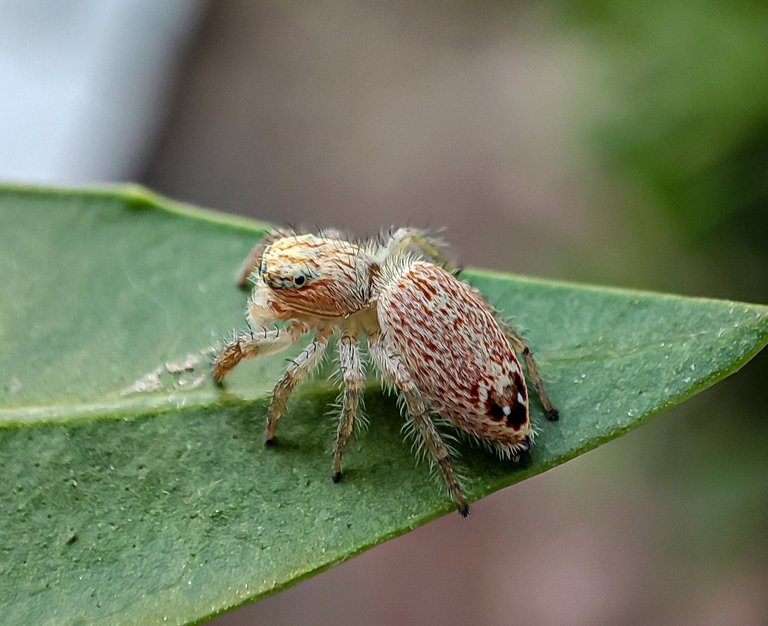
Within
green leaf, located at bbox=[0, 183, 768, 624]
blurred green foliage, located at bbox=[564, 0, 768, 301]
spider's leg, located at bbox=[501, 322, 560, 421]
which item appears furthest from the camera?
blurred green foliage, located at bbox=[564, 0, 768, 301]

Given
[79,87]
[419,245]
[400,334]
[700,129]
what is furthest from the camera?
[79,87]

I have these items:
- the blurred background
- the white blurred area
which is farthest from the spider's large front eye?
the white blurred area

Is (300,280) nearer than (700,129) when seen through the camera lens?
Yes

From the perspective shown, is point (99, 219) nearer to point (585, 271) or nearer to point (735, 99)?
point (585, 271)

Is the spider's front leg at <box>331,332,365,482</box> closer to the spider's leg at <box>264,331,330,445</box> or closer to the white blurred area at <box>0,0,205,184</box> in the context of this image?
the spider's leg at <box>264,331,330,445</box>

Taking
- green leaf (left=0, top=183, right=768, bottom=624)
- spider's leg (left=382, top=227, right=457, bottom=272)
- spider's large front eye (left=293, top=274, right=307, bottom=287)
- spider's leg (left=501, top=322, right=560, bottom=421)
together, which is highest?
spider's leg (left=382, top=227, right=457, bottom=272)

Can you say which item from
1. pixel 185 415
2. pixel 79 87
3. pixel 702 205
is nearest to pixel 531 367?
pixel 185 415

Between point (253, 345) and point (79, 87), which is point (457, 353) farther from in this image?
point (79, 87)
